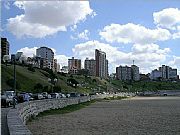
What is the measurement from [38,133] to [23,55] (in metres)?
9.83

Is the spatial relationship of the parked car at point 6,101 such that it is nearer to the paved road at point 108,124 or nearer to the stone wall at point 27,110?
the stone wall at point 27,110

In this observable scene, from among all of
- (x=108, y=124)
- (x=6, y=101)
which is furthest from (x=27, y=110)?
(x=6, y=101)

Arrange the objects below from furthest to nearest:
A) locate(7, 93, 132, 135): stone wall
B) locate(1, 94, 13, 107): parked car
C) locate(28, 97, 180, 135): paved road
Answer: locate(1, 94, 13, 107): parked car, locate(28, 97, 180, 135): paved road, locate(7, 93, 132, 135): stone wall

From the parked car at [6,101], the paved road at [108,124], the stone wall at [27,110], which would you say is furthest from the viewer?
the parked car at [6,101]

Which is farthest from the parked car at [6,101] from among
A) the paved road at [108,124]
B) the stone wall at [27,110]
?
the paved road at [108,124]

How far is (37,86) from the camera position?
106875mm

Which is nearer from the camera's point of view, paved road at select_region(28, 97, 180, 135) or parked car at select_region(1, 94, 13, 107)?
paved road at select_region(28, 97, 180, 135)

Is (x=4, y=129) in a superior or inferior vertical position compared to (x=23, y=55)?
inferior

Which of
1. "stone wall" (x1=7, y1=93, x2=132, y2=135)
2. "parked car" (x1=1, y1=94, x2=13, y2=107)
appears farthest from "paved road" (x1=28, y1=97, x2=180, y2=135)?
"parked car" (x1=1, y1=94, x2=13, y2=107)

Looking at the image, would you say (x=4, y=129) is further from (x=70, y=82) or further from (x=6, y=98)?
(x=70, y=82)

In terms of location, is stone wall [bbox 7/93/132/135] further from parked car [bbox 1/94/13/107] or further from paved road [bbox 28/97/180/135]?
parked car [bbox 1/94/13/107]

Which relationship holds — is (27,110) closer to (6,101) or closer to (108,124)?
(108,124)

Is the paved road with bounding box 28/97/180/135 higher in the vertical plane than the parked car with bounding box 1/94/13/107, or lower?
lower

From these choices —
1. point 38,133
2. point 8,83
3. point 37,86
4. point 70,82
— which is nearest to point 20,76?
point 37,86
